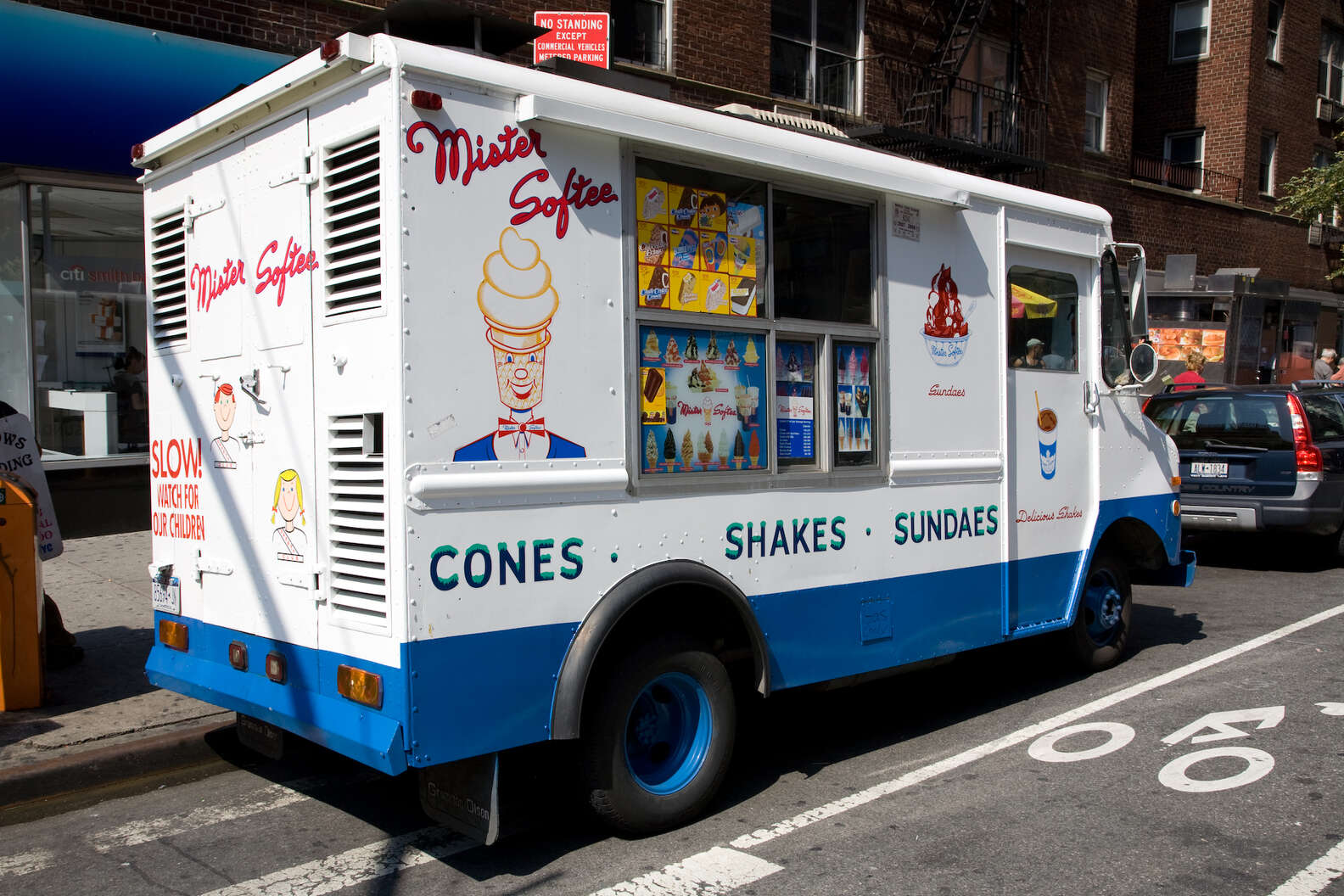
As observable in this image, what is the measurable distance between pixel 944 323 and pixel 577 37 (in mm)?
6863

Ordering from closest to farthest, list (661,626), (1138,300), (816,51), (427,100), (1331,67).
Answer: (427,100) → (661,626) → (1138,300) → (816,51) → (1331,67)

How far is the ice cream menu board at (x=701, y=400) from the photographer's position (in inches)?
176

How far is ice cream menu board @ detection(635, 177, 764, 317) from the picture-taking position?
4.45 m

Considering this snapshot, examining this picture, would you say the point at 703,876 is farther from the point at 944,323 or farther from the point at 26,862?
the point at 944,323

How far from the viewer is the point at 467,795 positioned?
3.95 meters

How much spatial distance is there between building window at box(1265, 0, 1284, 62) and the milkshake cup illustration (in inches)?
934

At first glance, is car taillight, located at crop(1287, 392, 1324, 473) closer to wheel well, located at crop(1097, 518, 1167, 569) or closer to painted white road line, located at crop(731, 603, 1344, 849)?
painted white road line, located at crop(731, 603, 1344, 849)

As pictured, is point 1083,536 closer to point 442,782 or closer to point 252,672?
point 442,782

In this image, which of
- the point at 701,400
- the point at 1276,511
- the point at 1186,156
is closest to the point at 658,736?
the point at 701,400

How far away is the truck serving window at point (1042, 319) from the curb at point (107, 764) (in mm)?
4713

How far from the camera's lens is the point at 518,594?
394 centimetres

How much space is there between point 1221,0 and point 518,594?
26.5 meters

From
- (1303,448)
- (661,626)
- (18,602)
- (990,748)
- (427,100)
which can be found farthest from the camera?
(1303,448)

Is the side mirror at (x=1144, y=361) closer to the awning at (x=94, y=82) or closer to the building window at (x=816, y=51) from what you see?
the awning at (x=94, y=82)
